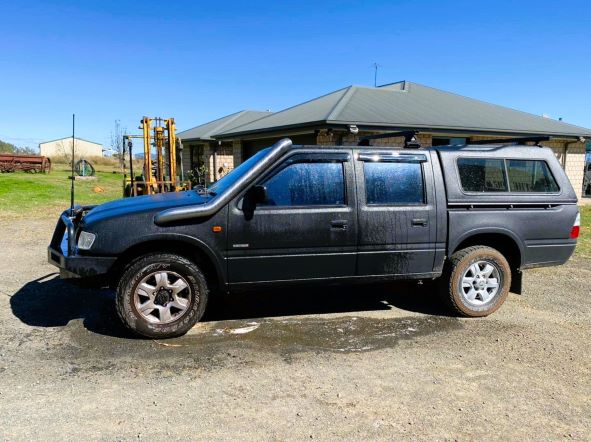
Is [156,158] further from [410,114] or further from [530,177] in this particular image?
[530,177]

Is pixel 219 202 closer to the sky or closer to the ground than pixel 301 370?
closer to the sky

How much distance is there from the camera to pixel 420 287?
6.38 metres

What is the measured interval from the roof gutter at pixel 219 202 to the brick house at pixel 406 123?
6.91 meters

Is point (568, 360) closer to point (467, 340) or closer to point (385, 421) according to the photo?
point (467, 340)

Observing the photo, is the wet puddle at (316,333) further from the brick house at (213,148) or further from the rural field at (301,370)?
the brick house at (213,148)

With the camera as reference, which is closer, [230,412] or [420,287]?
[230,412]

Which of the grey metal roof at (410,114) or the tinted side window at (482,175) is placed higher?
the grey metal roof at (410,114)

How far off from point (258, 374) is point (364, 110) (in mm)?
11314

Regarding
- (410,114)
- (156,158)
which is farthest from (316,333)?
(156,158)

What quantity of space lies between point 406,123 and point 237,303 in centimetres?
938

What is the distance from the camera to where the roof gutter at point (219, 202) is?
4.21 meters

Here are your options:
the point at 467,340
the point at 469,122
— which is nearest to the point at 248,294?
the point at 467,340

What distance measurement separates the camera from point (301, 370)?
378 cm

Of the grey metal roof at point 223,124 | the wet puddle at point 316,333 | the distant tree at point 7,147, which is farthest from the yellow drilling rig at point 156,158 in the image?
the distant tree at point 7,147
